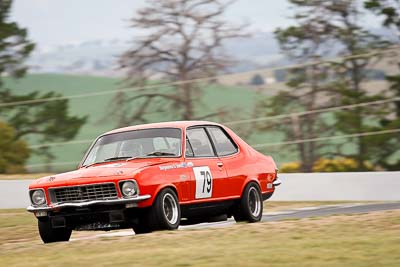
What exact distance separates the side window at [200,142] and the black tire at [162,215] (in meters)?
1.11

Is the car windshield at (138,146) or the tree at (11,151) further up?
the car windshield at (138,146)

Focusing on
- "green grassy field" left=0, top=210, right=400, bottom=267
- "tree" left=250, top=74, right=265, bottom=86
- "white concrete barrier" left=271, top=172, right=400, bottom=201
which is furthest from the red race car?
"tree" left=250, top=74, right=265, bottom=86

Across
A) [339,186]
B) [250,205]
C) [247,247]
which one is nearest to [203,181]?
[250,205]

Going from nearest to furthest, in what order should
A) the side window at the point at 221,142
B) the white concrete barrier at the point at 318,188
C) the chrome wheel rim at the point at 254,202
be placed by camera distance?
the side window at the point at 221,142 → the chrome wheel rim at the point at 254,202 → the white concrete barrier at the point at 318,188

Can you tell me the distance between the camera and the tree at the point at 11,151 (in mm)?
31688

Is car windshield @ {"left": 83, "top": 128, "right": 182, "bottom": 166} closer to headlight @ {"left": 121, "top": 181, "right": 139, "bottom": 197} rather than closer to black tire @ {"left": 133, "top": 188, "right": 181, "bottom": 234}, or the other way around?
black tire @ {"left": 133, "top": 188, "right": 181, "bottom": 234}

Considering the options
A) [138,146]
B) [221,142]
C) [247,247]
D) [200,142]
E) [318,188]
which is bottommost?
[318,188]

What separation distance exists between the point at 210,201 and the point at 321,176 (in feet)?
35.0

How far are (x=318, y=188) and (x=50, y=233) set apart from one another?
1184 cm

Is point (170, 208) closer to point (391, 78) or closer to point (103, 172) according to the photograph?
point (103, 172)

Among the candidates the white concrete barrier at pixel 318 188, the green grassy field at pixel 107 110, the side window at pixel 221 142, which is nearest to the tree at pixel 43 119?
the green grassy field at pixel 107 110

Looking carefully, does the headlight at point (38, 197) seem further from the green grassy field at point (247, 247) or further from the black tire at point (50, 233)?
the green grassy field at point (247, 247)

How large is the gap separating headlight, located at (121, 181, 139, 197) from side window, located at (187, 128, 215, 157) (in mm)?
1603

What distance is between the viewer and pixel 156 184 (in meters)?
13.5
